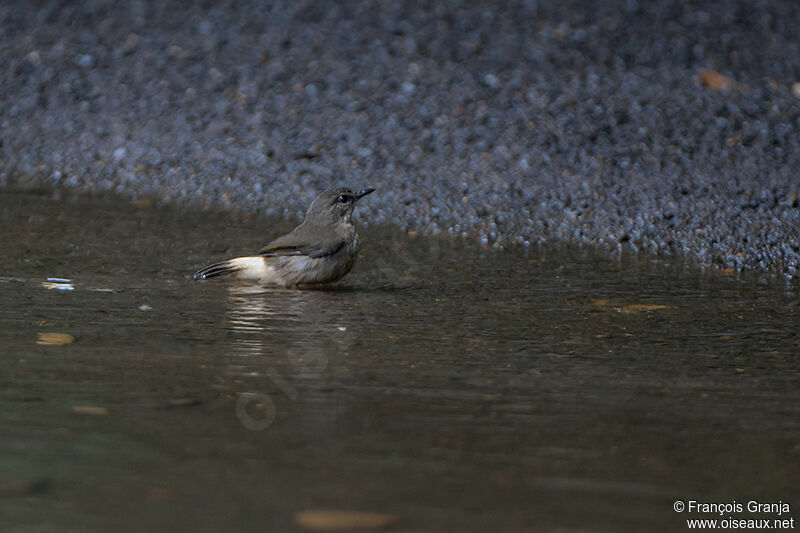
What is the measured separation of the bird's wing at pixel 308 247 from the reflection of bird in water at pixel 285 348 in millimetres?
196

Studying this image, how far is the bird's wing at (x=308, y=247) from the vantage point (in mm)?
5551

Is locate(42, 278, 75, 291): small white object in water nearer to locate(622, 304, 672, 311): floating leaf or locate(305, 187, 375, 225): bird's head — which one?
locate(305, 187, 375, 225): bird's head

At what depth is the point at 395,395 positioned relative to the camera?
3557 millimetres

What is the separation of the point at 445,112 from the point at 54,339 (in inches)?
202

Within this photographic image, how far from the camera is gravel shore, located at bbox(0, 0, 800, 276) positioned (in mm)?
7090

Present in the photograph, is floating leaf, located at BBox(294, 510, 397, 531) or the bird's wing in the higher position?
the bird's wing

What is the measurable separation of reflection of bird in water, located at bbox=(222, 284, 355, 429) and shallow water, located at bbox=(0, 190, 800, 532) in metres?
0.01

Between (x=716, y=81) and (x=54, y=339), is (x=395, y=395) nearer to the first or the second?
(x=54, y=339)

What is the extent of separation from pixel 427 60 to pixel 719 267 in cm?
451

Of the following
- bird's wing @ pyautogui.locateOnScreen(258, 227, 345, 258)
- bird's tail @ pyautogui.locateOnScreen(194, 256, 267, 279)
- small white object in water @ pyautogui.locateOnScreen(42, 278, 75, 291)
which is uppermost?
bird's wing @ pyautogui.locateOnScreen(258, 227, 345, 258)

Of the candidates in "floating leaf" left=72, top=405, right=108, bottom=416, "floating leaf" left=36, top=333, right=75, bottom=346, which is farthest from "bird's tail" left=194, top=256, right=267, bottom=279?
"floating leaf" left=72, top=405, right=108, bottom=416

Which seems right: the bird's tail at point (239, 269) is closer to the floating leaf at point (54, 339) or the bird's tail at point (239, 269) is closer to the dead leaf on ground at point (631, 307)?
the floating leaf at point (54, 339)

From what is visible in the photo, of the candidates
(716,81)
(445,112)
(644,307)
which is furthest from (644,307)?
(716,81)

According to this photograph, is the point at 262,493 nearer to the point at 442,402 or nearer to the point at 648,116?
the point at 442,402
